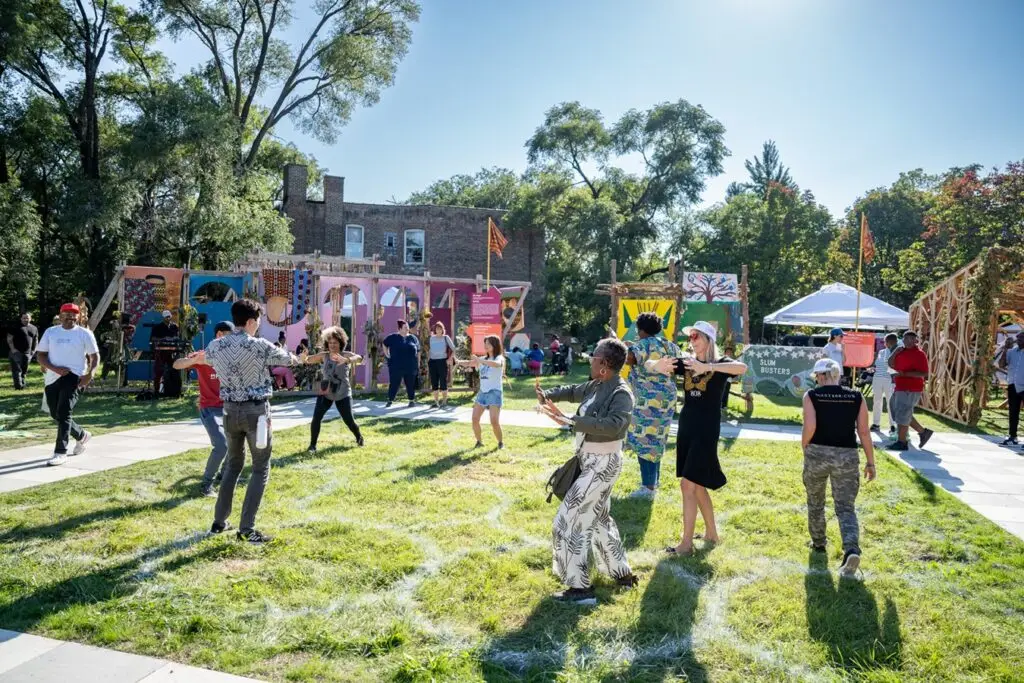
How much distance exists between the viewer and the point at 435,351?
1402 centimetres

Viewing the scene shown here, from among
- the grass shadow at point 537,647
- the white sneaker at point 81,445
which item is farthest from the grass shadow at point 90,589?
the white sneaker at point 81,445

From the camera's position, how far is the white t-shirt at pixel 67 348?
24.7 ft

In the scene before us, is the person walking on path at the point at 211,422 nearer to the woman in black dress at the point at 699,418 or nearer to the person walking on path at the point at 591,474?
the person walking on path at the point at 591,474

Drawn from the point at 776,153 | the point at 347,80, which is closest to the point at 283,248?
the point at 347,80

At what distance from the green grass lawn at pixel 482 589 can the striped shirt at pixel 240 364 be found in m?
1.19

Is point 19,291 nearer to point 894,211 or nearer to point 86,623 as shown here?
point 86,623

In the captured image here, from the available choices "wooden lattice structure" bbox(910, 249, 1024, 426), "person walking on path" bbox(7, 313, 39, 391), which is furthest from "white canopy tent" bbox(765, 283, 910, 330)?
"person walking on path" bbox(7, 313, 39, 391)

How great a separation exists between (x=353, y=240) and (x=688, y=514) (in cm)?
2820

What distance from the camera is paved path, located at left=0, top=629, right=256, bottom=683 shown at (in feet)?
11.0

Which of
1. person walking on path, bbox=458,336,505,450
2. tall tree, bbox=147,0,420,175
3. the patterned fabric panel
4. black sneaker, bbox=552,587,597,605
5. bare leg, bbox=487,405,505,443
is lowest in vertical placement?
black sneaker, bbox=552,587,597,605

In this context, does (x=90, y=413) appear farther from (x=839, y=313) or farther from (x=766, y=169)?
(x=766, y=169)

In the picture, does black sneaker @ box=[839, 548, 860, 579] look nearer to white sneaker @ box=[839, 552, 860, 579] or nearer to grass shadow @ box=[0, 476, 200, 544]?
white sneaker @ box=[839, 552, 860, 579]

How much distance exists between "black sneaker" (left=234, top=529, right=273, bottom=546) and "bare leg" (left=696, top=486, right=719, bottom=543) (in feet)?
11.2

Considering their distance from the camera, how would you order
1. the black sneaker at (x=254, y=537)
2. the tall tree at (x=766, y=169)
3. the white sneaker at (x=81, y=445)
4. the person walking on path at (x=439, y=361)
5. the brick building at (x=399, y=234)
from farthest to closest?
the tall tree at (x=766, y=169) < the brick building at (x=399, y=234) < the person walking on path at (x=439, y=361) < the white sneaker at (x=81, y=445) < the black sneaker at (x=254, y=537)
